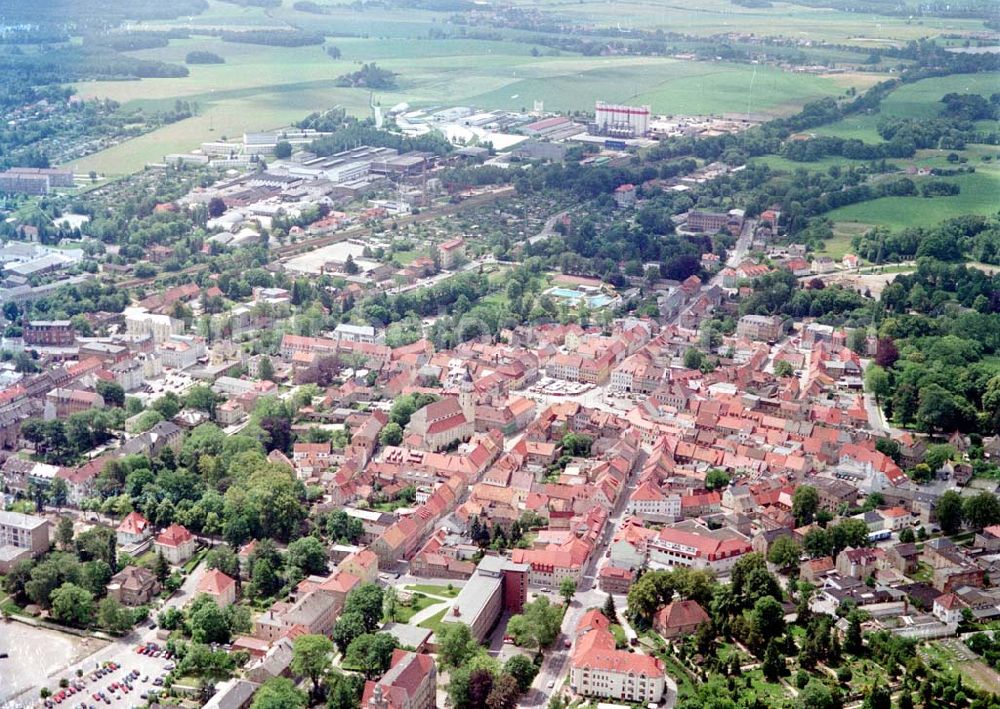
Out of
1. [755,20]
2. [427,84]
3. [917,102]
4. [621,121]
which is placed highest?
[755,20]

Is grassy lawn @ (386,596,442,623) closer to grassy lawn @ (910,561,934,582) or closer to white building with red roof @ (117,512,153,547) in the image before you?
white building with red roof @ (117,512,153,547)

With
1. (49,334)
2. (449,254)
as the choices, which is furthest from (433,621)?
(449,254)

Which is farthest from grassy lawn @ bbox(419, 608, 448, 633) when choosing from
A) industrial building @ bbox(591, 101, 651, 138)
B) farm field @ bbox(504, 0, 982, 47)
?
farm field @ bbox(504, 0, 982, 47)

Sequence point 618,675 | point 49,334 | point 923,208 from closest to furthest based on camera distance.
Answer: point 618,675 < point 49,334 < point 923,208

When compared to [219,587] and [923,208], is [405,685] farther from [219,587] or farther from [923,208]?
[923,208]

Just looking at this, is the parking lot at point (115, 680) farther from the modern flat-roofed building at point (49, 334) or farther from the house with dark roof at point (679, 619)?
the modern flat-roofed building at point (49, 334)

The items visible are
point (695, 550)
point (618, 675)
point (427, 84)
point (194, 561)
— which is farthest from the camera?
point (427, 84)

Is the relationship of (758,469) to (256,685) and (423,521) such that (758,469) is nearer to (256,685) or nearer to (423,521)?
(423,521)
